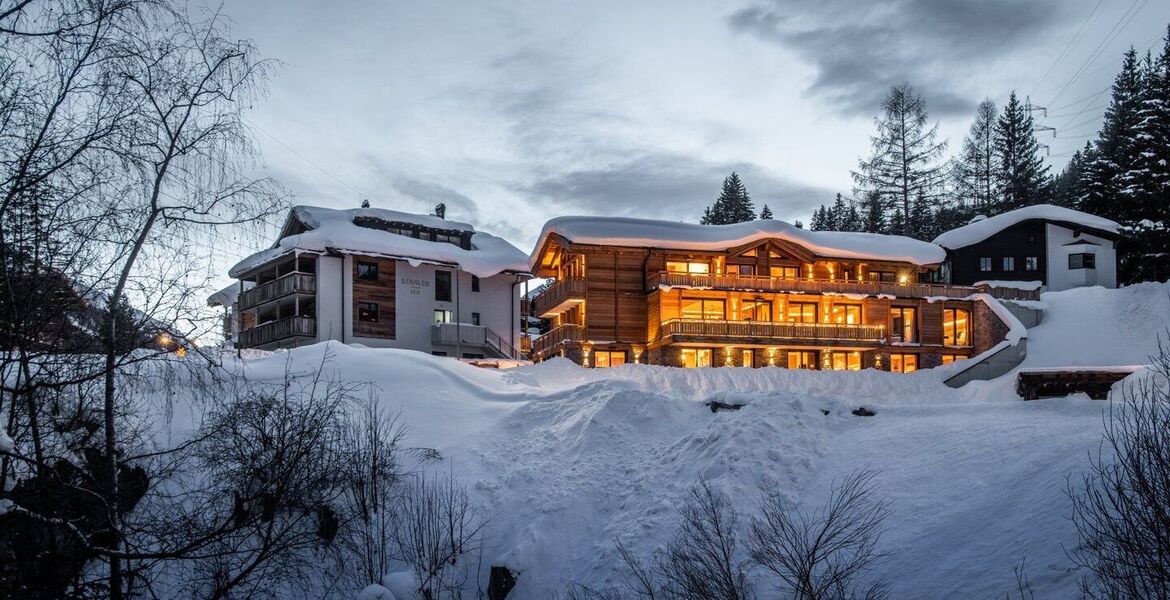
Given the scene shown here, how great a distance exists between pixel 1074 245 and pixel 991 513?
161ft

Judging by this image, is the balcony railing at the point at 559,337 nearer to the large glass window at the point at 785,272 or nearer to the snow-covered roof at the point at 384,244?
the snow-covered roof at the point at 384,244

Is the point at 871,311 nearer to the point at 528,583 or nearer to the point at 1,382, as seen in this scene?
the point at 528,583

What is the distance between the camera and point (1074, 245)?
189ft

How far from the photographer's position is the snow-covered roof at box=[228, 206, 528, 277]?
44.6 meters

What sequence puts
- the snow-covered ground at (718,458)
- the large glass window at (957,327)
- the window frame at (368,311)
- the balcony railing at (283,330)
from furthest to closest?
the large glass window at (957,327)
the window frame at (368,311)
the balcony railing at (283,330)
the snow-covered ground at (718,458)

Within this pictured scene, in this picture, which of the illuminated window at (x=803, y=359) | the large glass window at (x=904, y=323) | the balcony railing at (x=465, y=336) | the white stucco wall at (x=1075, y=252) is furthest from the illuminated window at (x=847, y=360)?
the white stucco wall at (x=1075, y=252)

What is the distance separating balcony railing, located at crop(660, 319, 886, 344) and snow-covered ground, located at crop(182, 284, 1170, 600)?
26.5 ft

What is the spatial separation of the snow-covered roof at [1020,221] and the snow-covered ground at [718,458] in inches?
1056

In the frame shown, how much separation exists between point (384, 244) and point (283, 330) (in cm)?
690

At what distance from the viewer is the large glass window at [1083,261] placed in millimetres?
57531

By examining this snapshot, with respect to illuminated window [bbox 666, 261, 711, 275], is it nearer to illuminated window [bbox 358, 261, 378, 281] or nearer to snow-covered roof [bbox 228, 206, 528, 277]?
snow-covered roof [bbox 228, 206, 528, 277]

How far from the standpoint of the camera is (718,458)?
22.2 m

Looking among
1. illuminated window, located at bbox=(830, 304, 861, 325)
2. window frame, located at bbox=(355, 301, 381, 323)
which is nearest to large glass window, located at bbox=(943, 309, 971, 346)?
illuminated window, located at bbox=(830, 304, 861, 325)

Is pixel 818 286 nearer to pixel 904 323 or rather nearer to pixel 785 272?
pixel 785 272
